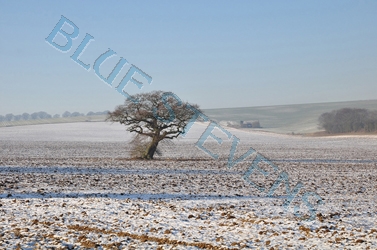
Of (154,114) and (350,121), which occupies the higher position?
(154,114)

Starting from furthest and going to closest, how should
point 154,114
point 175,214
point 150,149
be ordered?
point 150,149, point 154,114, point 175,214

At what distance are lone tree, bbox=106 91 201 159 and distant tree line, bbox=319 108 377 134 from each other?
74499 millimetres

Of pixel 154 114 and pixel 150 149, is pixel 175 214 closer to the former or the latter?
pixel 154 114

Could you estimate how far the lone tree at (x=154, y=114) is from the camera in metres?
38.1

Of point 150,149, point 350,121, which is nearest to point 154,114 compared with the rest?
point 150,149

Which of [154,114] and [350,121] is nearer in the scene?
[154,114]

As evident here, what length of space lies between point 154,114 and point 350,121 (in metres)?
81.9

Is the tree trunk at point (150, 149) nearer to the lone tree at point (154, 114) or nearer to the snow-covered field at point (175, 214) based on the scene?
the lone tree at point (154, 114)

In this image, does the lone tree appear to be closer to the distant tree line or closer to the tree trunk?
the tree trunk

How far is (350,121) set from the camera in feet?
355

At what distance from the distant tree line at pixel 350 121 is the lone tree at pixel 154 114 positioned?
74499mm

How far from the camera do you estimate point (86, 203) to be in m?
15.3

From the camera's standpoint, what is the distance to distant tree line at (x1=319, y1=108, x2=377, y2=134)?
104 metres

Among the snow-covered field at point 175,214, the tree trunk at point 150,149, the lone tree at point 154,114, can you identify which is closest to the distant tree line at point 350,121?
the lone tree at point 154,114
